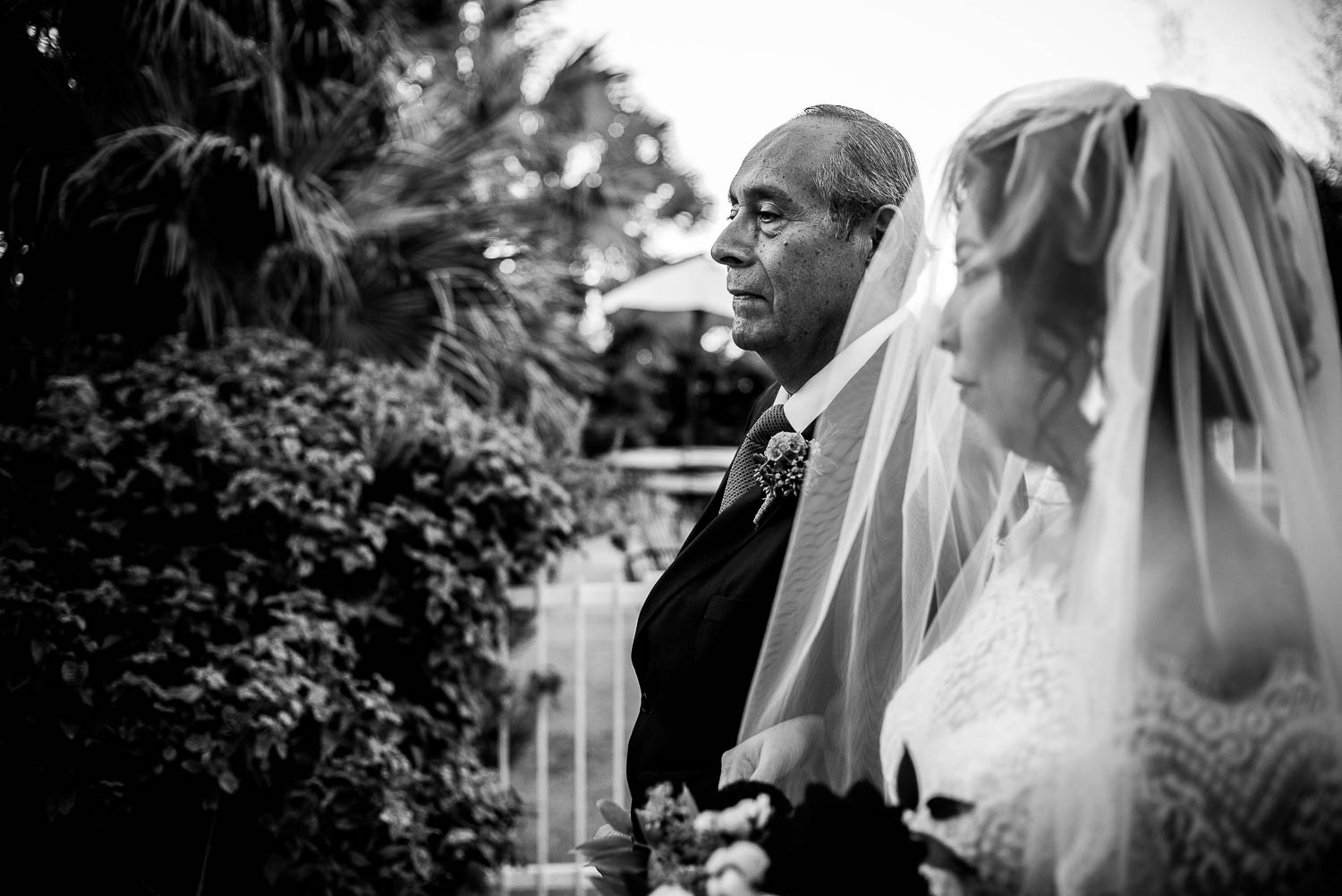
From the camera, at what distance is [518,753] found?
5.10 metres

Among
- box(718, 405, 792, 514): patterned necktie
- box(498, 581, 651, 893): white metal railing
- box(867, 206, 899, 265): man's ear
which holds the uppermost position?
box(867, 206, 899, 265): man's ear

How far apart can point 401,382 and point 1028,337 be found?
12.4 ft

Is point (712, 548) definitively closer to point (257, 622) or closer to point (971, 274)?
point (971, 274)

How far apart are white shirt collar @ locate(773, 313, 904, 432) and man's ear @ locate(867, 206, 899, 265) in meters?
0.19

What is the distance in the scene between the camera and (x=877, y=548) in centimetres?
196

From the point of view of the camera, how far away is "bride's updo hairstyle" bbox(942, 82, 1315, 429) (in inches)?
57.2

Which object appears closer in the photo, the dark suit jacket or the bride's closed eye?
the bride's closed eye

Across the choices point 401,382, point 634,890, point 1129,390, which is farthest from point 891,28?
point 634,890

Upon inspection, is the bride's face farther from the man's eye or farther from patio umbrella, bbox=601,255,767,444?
patio umbrella, bbox=601,255,767,444

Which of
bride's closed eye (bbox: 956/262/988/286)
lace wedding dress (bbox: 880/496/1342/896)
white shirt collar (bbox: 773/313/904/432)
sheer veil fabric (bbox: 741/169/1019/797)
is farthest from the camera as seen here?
white shirt collar (bbox: 773/313/904/432)

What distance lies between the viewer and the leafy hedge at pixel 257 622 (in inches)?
125

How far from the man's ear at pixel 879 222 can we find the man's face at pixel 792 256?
0.06 ft

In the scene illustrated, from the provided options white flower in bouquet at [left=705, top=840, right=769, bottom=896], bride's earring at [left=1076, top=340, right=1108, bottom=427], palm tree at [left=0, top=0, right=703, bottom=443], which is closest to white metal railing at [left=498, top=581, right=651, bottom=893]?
palm tree at [left=0, top=0, right=703, bottom=443]

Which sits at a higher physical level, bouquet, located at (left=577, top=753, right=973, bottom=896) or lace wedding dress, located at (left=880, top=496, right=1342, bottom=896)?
lace wedding dress, located at (left=880, top=496, right=1342, bottom=896)
